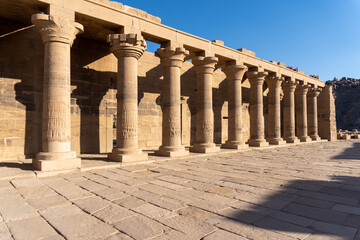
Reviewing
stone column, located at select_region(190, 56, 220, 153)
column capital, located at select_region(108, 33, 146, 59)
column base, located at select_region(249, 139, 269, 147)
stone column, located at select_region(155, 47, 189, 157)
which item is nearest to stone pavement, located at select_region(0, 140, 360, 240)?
stone column, located at select_region(155, 47, 189, 157)

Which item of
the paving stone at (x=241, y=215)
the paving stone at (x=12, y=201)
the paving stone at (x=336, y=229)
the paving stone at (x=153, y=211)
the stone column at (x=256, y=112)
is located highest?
the stone column at (x=256, y=112)

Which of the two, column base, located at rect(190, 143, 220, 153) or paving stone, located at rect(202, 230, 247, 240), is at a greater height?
column base, located at rect(190, 143, 220, 153)

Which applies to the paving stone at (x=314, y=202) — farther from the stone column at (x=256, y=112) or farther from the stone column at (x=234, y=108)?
the stone column at (x=256, y=112)

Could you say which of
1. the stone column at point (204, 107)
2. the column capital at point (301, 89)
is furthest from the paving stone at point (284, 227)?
the column capital at point (301, 89)

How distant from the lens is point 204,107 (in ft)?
38.4

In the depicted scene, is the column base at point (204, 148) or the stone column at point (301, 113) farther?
the stone column at point (301, 113)

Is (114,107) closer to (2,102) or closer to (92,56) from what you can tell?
(92,56)

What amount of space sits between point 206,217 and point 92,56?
9858 mm

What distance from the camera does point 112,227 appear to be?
10.8ft

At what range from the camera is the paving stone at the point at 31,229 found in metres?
3.03

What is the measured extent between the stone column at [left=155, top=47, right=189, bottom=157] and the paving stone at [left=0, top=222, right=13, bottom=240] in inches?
277

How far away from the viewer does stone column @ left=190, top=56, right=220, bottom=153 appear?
11578 mm

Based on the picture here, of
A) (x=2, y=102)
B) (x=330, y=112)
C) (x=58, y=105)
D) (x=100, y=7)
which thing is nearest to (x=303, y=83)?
(x=330, y=112)

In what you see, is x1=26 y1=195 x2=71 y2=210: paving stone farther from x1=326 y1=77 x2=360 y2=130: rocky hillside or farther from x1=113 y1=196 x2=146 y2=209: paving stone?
x1=326 y1=77 x2=360 y2=130: rocky hillside
